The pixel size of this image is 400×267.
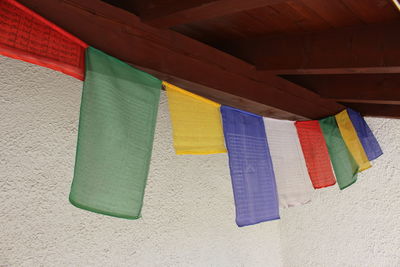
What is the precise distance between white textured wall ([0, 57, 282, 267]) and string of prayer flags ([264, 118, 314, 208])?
0.93m

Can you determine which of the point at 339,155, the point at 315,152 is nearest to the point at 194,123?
the point at 315,152

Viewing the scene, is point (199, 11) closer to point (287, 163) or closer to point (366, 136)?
point (287, 163)

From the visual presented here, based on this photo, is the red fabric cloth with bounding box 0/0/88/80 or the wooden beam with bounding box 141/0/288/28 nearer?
the red fabric cloth with bounding box 0/0/88/80

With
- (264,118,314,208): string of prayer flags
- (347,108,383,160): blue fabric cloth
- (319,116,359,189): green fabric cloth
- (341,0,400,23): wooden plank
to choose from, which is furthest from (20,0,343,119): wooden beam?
(347,108,383,160): blue fabric cloth

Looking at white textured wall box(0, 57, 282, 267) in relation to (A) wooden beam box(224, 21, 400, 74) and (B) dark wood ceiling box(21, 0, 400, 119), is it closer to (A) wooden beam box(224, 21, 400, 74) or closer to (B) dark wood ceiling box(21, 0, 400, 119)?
(B) dark wood ceiling box(21, 0, 400, 119)

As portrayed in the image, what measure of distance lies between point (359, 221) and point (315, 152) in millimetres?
1465

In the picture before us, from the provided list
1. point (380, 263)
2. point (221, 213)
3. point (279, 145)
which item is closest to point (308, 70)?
point (279, 145)

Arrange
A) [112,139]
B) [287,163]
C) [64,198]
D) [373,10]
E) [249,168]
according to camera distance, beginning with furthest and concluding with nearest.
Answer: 1. [287,163]
2. [64,198]
3. [249,168]
4. [373,10]
5. [112,139]

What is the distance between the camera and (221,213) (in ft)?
11.9

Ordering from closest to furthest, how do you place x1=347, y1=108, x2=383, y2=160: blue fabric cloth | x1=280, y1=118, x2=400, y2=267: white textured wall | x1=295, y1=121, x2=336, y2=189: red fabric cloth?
x1=295, y1=121, x2=336, y2=189: red fabric cloth, x1=347, y1=108, x2=383, y2=160: blue fabric cloth, x1=280, y1=118, x2=400, y2=267: white textured wall

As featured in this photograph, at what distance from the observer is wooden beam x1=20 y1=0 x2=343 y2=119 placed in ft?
5.00

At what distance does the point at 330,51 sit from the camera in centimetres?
208

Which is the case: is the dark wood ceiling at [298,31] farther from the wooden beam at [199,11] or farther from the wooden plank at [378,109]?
the wooden plank at [378,109]

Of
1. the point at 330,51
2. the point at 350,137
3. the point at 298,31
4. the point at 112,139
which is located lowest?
the point at 112,139
